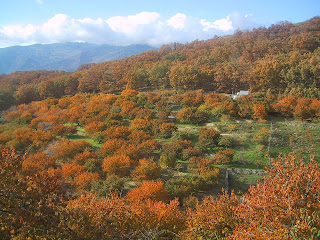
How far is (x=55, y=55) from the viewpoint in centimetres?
14612

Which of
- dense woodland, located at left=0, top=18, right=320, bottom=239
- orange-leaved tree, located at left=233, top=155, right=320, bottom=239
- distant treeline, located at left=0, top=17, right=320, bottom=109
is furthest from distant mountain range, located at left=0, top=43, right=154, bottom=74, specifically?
orange-leaved tree, located at left=233, top=155, right=320, bottom=239

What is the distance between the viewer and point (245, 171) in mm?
18953

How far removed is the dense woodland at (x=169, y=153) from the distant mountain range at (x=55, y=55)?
86.4m

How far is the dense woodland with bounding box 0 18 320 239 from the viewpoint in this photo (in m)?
6.82

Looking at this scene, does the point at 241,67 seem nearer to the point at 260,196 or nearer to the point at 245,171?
the point at 245,171

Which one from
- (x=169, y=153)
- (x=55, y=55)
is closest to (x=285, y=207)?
(x=169, y=153)

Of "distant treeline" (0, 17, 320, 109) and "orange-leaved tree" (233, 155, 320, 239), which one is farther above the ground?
"distant treeline" (0, 17, 320, 109)

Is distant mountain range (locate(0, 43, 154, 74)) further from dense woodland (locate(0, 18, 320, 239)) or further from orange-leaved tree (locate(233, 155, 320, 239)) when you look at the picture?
orange-leaved tree (locate(233, 155, 320, 239))

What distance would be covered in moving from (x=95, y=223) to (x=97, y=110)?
24.9 m

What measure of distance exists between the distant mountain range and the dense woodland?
86.4 metres

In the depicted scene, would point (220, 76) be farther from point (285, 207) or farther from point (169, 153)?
point (285, 207)

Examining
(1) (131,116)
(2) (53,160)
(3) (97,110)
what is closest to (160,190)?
(2) (53,160)

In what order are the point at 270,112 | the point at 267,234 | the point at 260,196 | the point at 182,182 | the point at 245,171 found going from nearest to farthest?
the point at 267,234 < the point at 260,196 < the point at 182,182 < the point at 245,171 < the point at 270,112

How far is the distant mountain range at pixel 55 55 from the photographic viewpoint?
12725 centimetres
